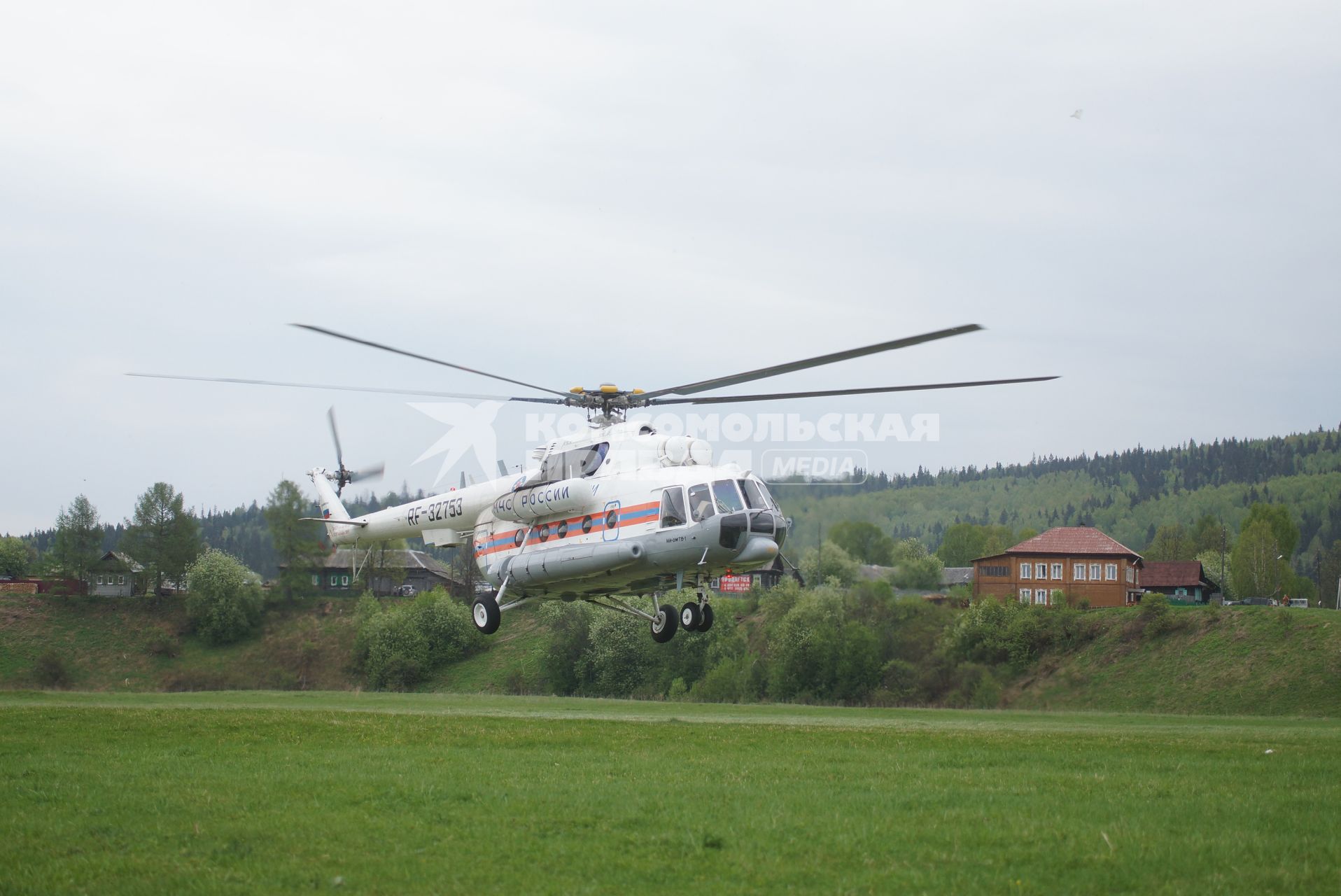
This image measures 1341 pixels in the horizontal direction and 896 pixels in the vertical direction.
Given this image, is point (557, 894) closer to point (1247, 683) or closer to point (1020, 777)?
point (1020, 777)

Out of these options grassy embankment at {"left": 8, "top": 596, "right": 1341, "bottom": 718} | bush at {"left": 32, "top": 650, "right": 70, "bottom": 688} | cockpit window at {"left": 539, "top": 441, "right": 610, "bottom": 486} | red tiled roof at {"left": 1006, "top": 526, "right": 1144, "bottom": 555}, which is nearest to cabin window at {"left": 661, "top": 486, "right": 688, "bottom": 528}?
cockpit window at {"left": 539, "top": 441, "right": 610, "bottom": 486}

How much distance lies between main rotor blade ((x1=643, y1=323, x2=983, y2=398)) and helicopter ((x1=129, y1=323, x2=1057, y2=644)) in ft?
0.16

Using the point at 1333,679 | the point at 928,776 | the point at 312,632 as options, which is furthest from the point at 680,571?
the point at 312,632

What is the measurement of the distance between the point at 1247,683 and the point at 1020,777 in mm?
52465

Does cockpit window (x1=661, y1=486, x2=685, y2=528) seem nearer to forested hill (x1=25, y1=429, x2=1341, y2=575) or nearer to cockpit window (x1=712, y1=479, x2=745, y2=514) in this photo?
cockpit window (x1=712, y1=479, x2=745, y2=514)

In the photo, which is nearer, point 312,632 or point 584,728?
point 584,728

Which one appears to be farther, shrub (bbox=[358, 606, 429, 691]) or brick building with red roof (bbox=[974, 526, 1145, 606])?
brick building with red roof (bbox=[974, 526, 1145, 606])

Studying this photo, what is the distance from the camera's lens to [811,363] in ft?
80.4

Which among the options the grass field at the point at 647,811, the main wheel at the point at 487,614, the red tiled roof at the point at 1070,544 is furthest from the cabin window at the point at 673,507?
the red tiled roof at the point at 1070,544

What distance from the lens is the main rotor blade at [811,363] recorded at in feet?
68.6

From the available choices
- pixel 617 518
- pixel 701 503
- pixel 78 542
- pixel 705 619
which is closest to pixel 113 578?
pixel 78 542

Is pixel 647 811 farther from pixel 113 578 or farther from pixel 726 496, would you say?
pixel 113 578

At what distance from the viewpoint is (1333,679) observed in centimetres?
6081

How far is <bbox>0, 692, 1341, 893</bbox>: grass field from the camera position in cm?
1238
